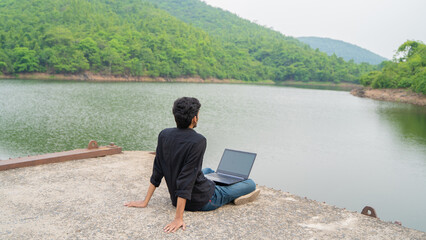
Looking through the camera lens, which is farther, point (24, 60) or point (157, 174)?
point (24, 60)

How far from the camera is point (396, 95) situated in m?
44.1

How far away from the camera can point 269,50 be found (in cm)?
12025

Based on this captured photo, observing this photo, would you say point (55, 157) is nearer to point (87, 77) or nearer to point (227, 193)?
point (227, 193)

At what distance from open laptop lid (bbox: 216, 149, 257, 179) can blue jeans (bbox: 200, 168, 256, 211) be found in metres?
0.15

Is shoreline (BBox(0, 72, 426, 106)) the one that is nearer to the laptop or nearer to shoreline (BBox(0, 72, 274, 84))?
shoreline (BBox(0, 72, 274, 84))

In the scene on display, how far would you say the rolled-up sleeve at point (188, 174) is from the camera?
3.35m

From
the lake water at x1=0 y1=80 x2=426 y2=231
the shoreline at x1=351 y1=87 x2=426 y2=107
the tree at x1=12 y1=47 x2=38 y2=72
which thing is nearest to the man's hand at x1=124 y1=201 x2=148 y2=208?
the lake water at x1=0 y1=80 x2=426 y2=231

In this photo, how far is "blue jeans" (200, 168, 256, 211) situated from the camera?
3.91 metres

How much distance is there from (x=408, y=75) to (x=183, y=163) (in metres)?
50.7

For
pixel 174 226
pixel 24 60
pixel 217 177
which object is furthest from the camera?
pixel 24 60

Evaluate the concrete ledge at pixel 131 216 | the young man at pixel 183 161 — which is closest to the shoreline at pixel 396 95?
the concrete ledge at pixel 131 216

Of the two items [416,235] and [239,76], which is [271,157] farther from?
[239,76]

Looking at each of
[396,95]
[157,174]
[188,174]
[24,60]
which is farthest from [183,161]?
[24,60]

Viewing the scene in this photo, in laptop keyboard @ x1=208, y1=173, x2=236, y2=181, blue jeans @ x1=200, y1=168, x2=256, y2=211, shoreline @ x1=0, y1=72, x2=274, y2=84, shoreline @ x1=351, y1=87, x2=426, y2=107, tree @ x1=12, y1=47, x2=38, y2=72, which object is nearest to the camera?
blue jeans @ x1=200, y1=168, x2=256, y2=211
